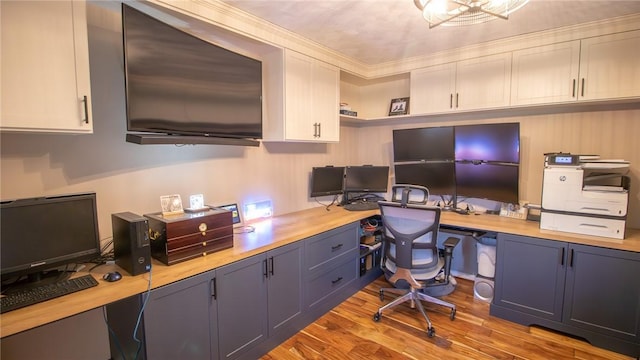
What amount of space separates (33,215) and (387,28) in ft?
8.72

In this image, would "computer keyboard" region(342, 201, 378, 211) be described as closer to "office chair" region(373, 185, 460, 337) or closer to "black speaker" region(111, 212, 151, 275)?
"office chair" region(373, 185, 460, 337)

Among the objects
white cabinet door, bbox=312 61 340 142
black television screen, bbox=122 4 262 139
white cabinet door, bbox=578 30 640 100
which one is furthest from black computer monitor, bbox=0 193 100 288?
white cabinet door, bbox=578 30 640 100

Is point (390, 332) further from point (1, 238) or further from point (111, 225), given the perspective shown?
point (1, 238)

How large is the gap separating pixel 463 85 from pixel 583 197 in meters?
1.46

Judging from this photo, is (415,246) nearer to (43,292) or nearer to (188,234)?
(188,234)

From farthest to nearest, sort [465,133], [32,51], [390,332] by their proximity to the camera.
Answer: [465,133]
[390,332]
[32,51]

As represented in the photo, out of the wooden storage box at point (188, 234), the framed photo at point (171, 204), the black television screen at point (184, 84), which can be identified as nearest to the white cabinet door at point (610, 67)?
the black television screen at point (184, 84)

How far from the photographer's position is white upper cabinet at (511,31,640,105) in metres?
2.41

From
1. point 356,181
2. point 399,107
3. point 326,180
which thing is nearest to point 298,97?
point 326,180

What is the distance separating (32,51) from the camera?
1.37m

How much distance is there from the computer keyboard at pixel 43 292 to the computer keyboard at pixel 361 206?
2.40 m

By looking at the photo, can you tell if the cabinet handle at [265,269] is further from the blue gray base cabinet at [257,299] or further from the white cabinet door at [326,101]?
the white cabinet door at [326,101]

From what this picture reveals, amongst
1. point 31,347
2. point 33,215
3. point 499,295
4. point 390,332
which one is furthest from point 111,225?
point 499,295

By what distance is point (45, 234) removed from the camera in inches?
60.1
